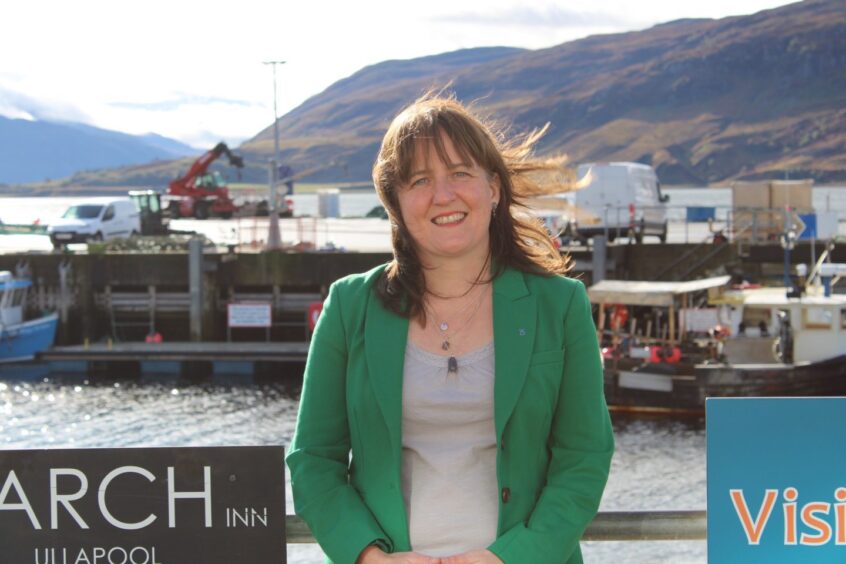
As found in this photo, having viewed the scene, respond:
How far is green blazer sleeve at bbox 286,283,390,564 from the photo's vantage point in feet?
11.2

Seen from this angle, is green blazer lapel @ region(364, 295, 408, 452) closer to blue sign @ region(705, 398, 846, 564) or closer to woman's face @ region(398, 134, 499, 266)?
woman's face @ region(398, 134, 499, 266)

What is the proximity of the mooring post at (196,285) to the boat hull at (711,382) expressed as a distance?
14560mm

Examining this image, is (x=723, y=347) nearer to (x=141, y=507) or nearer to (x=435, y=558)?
(x=141, y=507)

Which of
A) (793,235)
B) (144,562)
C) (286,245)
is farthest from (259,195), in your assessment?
(144,562)

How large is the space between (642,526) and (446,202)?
54.9 inches

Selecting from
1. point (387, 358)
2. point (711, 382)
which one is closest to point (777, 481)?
point (387, 358)

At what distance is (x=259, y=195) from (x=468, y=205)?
280 feet

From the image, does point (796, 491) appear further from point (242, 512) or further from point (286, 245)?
point (286, 245)

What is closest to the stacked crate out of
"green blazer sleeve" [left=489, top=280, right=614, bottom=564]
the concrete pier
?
the concrete pier

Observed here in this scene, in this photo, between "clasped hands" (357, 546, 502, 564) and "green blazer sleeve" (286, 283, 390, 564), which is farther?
"green blazer sleeve" (286, 283, 390, 564)

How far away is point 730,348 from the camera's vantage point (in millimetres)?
31312

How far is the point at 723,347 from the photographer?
3127cm

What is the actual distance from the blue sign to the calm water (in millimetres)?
→ 14392

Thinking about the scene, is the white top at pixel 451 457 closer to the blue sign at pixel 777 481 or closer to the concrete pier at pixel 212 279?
the blue sign at pixel 777 481
